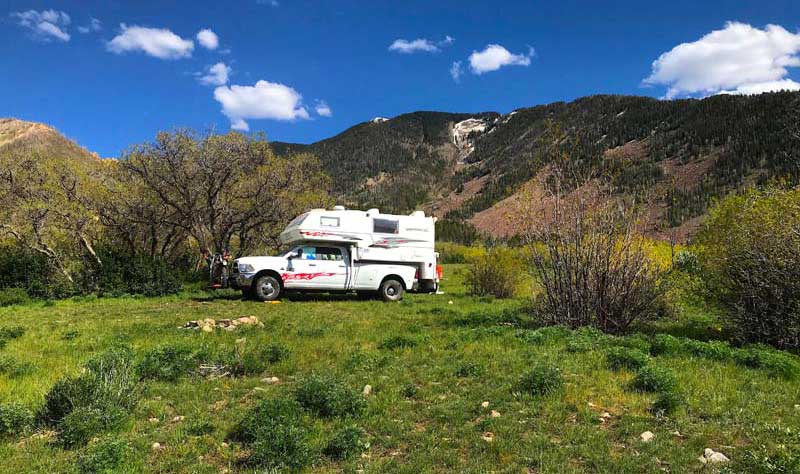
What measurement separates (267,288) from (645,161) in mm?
107974

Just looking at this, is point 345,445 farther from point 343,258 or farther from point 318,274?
point 343,258

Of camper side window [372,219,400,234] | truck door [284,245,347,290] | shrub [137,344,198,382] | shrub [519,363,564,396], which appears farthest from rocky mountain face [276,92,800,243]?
shrub [137,344,198,382]

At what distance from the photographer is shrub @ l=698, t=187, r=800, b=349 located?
819 centimetres

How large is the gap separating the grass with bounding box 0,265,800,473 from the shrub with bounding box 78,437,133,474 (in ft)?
0.05

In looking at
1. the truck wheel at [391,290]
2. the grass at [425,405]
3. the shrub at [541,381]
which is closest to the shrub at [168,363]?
the grass at [425,405]

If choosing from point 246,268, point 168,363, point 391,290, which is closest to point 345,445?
point 168,363

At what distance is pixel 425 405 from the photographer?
555 centimetres

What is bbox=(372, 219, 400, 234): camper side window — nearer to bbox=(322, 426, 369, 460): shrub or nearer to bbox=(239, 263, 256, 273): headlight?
bbox=(239, 263, 256, 273): headlight

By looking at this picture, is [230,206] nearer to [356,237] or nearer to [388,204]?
[356,237]

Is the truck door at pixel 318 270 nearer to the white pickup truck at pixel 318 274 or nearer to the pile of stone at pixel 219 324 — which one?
the white pickup truck at pixel 318 274

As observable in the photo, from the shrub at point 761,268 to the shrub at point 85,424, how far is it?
31.9 ft

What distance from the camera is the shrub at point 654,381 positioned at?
18.5 ft

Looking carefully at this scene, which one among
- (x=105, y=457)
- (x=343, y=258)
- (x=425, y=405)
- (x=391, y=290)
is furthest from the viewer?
(x=391, y=290)

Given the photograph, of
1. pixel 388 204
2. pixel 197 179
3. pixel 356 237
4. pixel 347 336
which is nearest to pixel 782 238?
pixel 347 336
